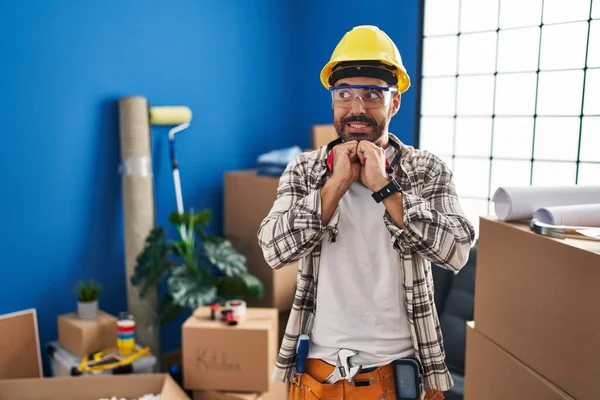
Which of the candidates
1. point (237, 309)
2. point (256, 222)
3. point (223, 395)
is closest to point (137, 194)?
point (256, 222)

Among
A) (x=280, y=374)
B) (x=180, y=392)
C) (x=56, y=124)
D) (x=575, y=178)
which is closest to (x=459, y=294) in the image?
(x=575, y=178)

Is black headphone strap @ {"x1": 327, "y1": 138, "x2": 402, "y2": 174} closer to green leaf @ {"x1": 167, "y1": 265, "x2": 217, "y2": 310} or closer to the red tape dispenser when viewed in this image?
the red tape dispenser

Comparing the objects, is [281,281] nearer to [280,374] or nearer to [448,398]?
[448,398]

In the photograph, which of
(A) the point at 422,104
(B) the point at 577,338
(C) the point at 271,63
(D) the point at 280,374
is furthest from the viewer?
(C) the point at 271,63

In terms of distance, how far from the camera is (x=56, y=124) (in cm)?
264

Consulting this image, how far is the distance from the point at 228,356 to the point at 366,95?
4.81ft

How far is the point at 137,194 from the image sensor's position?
2.79 m

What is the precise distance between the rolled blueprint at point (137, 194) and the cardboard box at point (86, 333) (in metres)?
0.23

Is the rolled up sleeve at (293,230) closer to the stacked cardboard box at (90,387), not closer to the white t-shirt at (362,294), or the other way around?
the white t-shirt at (362,294)

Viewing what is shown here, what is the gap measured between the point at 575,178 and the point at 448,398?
1278mm

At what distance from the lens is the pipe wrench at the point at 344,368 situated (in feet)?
4.18

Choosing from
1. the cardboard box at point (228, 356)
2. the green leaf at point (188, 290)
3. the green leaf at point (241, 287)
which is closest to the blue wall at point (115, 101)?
the green leaf at point (188, 290)

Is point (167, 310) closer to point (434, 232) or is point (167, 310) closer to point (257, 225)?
point (257, 225)

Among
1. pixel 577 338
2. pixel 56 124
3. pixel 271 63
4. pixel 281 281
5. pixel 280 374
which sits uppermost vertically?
pixel 271 63
